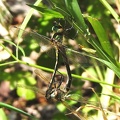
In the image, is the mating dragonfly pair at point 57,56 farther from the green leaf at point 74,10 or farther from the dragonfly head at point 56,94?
the green leaf at point 74,10

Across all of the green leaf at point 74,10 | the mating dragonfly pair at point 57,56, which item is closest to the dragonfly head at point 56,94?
the mating dragonfly pair at point 57,56

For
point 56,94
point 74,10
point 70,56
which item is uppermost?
point 74,10

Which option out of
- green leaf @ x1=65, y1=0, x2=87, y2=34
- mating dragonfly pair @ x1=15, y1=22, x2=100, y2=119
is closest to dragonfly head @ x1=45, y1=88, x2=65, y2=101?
mating dragonfly pair @ x1=15, y1=22, x2=100, y2=119

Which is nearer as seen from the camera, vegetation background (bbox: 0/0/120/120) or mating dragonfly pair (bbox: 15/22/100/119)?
vegetation background (bbox: 0/0/120/120)

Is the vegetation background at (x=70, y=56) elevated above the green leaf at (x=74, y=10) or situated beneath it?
situated beneath

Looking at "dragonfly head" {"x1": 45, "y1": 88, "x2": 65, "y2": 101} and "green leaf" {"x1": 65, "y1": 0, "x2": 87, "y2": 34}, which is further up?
"green leaf" {"x1": 65, "y1": 0, "x2": 87, "y2": 34}

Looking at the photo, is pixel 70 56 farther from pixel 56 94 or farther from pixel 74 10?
pixel 74 10

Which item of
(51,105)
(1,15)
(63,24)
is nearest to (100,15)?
(1,15)

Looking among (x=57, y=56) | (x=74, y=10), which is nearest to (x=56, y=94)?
(x=57, y=56)

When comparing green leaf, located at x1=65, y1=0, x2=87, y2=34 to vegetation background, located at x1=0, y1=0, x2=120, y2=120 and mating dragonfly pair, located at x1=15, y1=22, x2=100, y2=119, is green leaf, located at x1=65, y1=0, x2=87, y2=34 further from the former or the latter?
mating dragonfly pair, located at x1=15, y1=22, x2=100, y2=119

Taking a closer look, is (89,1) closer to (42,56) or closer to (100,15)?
(100,15)

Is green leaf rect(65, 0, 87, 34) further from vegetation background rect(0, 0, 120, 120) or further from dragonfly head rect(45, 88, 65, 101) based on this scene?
dragonfly head rect(45, 88, 65, 101)
